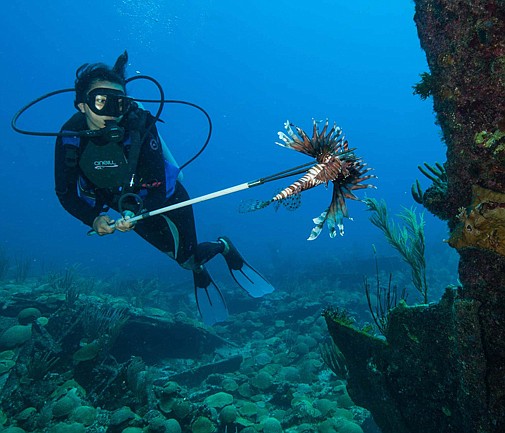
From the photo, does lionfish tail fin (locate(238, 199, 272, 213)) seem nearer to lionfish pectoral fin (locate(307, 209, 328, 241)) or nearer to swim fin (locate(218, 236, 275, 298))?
lionfish pectoral fin (locate(307, 209, 328, 241))

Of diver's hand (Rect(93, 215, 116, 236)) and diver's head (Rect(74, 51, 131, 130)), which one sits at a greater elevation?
diver's head (Rect(74, 51, 131, 130))

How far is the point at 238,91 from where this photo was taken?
136m

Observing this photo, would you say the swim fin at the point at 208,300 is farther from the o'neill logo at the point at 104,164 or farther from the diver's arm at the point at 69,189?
the o'neill logo at the point at 104,164

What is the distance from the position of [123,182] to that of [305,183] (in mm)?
3561

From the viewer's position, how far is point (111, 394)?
520cm

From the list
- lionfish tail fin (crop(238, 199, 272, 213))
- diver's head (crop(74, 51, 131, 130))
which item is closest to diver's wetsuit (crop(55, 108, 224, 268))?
diver's head (crop(74, 51, 131, 130))

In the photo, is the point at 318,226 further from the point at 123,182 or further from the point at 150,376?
the point at 150,376

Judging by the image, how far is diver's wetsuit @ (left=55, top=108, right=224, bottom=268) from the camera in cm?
468

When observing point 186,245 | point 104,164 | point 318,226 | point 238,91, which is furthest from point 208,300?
point 238,91

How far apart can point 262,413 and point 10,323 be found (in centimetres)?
668

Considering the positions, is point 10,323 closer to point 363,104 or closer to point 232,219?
point 232,219

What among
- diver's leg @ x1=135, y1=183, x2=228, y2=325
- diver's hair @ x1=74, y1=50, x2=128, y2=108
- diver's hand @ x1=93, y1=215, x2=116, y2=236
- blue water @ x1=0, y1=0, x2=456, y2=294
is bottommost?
diver's hand @ x1=93, y1=215, x2=116, y2=236

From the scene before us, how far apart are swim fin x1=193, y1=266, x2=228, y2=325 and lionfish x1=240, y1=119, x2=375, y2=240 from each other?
208 inches

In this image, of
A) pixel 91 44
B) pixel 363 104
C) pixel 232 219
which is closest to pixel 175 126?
pixel 91 44
